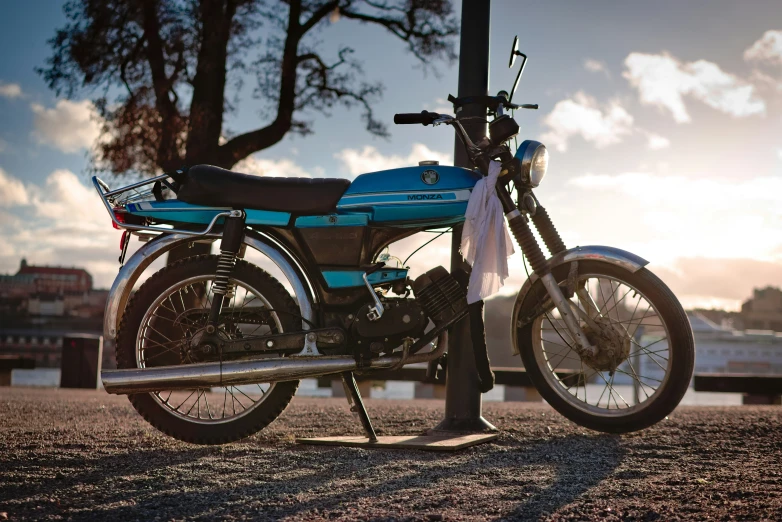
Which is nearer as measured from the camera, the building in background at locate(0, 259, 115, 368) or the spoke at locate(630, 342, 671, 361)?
the spoke at locate(630, 342, 671, 361)

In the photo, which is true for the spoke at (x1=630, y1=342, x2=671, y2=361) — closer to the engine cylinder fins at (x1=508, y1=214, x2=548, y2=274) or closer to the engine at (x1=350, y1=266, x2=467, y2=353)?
the engine cylinder fins at (x1=508, y1=214, x2=548, y2=274)

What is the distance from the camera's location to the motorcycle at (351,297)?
317 centimetres

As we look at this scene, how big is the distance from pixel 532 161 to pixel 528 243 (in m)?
0.36

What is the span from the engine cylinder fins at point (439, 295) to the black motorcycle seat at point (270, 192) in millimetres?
529

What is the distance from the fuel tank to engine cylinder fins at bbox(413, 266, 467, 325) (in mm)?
249

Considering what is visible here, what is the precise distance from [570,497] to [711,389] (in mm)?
5419

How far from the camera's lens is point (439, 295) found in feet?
10.5

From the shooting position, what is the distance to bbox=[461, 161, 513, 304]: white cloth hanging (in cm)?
316

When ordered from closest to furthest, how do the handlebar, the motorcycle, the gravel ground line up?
the gravel ground → the motorcycle → the handlebar

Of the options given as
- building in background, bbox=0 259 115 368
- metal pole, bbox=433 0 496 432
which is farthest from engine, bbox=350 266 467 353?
building in background, bbox=0 259 115 368

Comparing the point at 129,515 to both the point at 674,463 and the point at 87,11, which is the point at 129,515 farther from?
the point at 87,11

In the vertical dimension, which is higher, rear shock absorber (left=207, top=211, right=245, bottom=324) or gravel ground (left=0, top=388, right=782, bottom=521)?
rear shock absorber (left=207, top=211, right=245, bottom=324)

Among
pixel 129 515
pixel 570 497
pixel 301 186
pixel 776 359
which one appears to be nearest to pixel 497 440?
pixel 570 497

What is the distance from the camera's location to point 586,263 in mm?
3289
